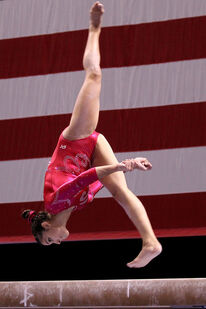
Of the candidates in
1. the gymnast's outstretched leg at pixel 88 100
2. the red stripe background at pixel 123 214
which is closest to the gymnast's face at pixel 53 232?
the gymnast's outstretched leg at pixel 88 100

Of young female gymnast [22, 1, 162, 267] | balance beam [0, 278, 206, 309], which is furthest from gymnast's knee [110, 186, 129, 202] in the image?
balance beam [0, 278, 206, 309]

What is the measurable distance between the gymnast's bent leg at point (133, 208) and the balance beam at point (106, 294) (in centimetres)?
26

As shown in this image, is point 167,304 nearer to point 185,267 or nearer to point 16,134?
point 185,267

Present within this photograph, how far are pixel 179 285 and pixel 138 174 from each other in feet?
3.91

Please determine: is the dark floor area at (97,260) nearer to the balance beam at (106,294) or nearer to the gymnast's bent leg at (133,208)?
the balance beam at (106,294)

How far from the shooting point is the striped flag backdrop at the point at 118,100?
3.66m

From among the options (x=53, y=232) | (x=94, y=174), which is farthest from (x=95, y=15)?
(x=53, y=232)

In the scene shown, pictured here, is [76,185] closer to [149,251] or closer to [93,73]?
[149,251]

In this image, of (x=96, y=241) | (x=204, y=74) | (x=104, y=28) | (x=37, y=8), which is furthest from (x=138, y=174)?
(x=37, y=8)

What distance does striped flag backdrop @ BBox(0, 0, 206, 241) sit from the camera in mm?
3656

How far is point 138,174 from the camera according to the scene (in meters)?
3.68

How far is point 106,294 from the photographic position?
2.70 meters

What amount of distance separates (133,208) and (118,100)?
4.86 feet

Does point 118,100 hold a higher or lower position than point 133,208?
higher
